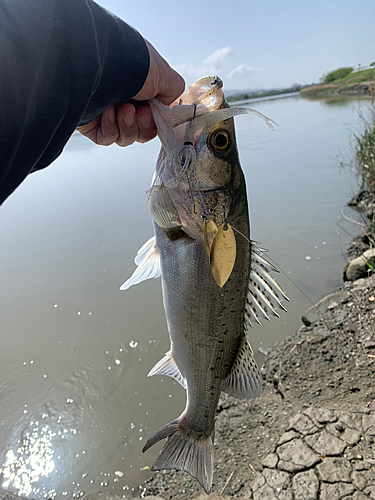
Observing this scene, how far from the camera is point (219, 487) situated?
118 inches

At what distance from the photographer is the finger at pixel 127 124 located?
5.74 ft

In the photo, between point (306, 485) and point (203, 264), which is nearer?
point (203, 264)

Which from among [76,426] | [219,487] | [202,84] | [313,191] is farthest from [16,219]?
[202,84]

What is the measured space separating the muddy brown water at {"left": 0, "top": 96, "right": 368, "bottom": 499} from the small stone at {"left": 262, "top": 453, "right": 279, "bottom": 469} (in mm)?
1345

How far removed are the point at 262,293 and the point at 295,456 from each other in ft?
6.25

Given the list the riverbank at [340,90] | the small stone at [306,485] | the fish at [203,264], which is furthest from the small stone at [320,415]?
the riverbank at [340,90]

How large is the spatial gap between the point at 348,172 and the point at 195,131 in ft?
41.9

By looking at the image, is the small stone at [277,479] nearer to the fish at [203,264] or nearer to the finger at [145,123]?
the fish at [203,264]

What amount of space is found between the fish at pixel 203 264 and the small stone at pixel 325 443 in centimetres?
141

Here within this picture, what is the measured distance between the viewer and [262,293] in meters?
1.89

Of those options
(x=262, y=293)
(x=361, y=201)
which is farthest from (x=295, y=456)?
(x=361, y=201)

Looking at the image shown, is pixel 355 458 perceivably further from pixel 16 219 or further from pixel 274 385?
pixel 16 219

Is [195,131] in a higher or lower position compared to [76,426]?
higher

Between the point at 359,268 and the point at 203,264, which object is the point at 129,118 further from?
the point at 359,268
